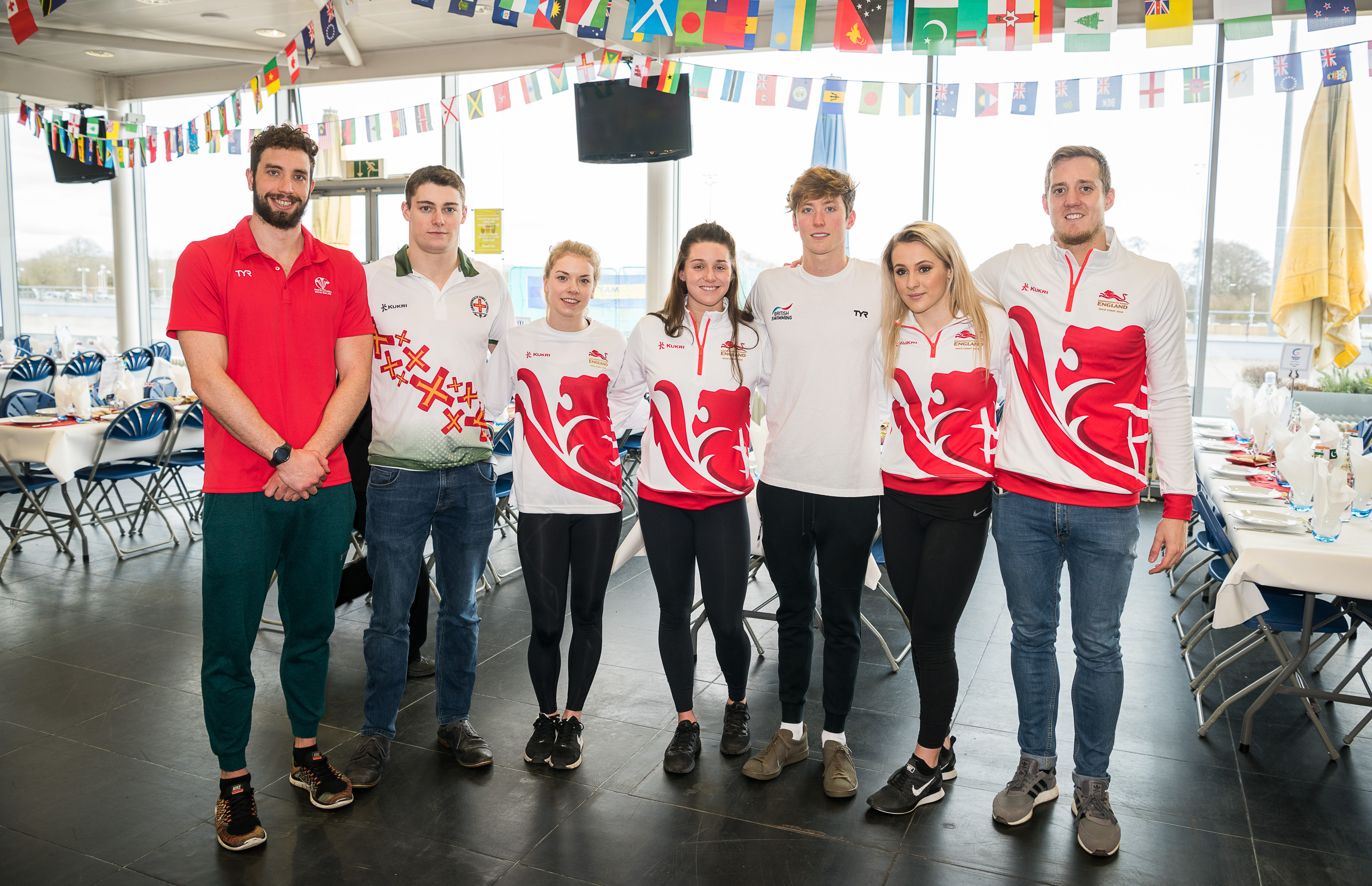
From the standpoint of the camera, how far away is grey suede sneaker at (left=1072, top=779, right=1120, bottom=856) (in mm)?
2277

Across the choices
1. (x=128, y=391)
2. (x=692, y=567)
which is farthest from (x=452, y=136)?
(x=692, y=567)

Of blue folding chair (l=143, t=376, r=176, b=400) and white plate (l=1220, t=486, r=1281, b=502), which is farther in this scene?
blue folding chair (l=143, t=376, r=176, b=400)

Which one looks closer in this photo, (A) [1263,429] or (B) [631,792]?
(B) [631,792]

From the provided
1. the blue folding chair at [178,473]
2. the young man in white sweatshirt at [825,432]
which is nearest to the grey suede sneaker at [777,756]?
the young man in white sweatshirt at [825,432]

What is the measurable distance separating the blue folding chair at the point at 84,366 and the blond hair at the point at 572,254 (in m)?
7.35

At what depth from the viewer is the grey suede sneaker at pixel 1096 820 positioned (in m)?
2.28

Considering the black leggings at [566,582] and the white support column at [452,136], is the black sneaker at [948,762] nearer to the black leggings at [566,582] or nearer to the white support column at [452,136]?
the black leggings at [566,582]

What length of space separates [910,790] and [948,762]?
218 millimetres

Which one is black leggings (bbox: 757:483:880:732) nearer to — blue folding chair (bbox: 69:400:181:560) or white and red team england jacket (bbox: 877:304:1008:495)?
white and red team england jacket (bbox: 877:304:1008:495)

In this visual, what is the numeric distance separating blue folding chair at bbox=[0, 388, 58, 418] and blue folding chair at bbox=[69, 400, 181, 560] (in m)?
1.15

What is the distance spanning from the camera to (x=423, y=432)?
8.30 feet

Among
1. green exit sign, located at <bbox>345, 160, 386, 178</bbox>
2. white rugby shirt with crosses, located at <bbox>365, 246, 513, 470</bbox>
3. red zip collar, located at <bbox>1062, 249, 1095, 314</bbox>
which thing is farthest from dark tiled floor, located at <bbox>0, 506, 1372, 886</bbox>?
green exit sign, located at <bbox>345, 160, 386, 178</bbox>

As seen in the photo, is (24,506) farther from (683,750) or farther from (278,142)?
(683,750)

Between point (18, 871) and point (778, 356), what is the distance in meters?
2.30
